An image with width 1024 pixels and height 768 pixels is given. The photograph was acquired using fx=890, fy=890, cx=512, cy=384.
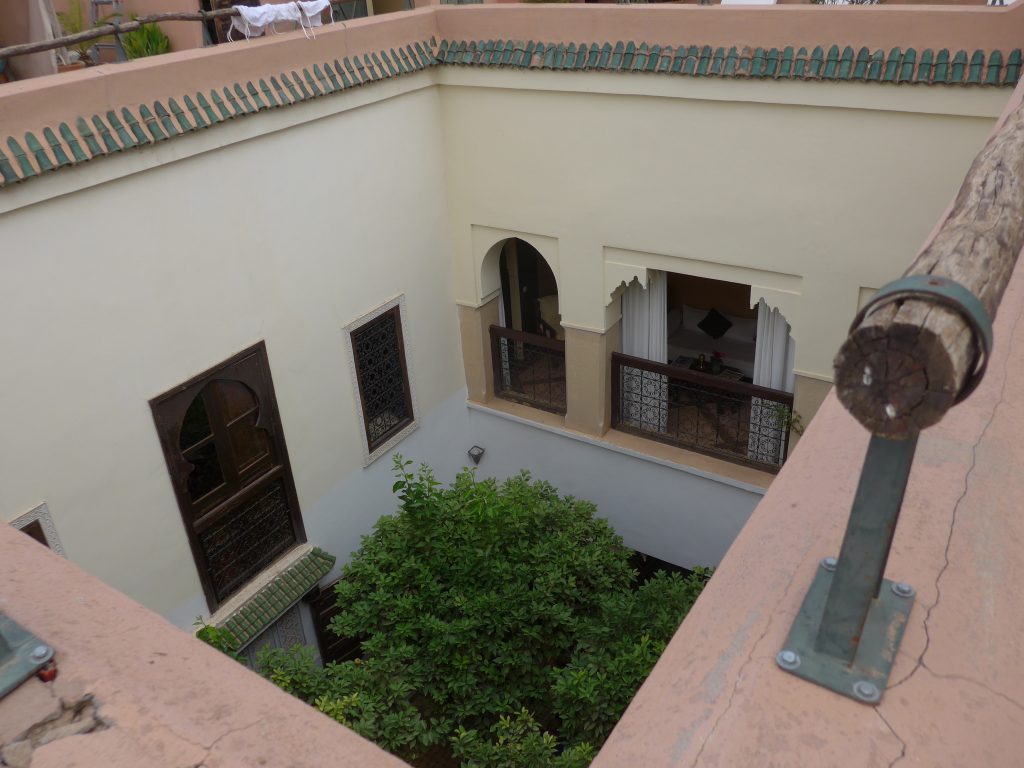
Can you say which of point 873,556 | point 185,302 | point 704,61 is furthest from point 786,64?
point 873,556

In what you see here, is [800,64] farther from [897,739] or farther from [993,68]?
[897,739]

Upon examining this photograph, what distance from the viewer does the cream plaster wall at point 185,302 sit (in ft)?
15.8

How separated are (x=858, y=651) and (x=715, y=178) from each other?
5147mm

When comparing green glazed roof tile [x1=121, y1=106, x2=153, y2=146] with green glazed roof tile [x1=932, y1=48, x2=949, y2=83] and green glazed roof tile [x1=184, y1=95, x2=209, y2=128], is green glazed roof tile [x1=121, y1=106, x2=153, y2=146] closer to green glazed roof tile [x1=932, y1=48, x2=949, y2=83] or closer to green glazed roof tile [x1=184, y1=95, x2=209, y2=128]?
green glazed roof tile [x1=184, y1=95, x2=209, y2=128]

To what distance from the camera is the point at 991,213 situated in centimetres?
204

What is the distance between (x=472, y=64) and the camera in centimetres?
695

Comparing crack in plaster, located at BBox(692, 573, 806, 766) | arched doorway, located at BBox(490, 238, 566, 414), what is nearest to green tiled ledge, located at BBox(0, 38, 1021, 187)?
arched doorway, located at BBox(490, 238, 566, 414)

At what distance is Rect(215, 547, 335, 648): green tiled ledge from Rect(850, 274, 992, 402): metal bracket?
18.8 feet

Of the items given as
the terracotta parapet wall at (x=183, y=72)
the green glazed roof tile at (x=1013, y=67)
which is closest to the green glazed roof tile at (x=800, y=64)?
the green glazed roof tile at (x=1013, y=67)

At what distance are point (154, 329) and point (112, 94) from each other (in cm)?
136

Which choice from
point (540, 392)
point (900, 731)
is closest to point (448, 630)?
point (540, 392)

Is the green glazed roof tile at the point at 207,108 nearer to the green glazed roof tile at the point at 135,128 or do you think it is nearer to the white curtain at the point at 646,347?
the green glazed roof tile at the point at 135,128

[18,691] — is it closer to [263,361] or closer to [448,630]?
[448,630]

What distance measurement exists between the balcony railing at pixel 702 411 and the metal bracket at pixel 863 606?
5.35 metres
